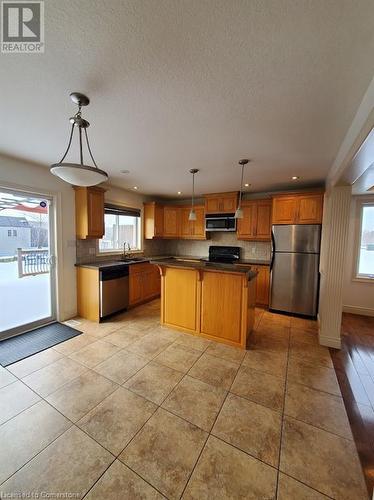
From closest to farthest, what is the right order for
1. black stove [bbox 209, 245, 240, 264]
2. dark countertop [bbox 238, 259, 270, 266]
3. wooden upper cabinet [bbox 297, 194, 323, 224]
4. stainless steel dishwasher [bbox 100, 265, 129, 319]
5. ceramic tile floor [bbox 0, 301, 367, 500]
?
ceramic tile floor [bbox 0, 301, 367, 500] < stainless steel dishwasher [bbox 100, 265, 129, 319] < wooden upper cabinet [bbox 297, 194, 323, 224] < dark countertop [bbox 238, 259, 270, 266] < black stove [bbox 209, 245, 240, 264]

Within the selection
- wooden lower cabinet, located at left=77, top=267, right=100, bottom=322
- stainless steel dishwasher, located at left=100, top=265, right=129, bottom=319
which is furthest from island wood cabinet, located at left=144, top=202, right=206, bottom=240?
wooden lower cabinet, located at left=77, top=267, right=100, bottom=322

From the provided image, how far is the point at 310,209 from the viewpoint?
3.87 m

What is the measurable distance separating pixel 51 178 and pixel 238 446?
416 centimetres

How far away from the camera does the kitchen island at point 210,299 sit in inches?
110

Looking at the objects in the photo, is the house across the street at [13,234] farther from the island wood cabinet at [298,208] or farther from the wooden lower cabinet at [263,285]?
the island wood cabinet at [298,208]

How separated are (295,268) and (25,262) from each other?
4.71 meters

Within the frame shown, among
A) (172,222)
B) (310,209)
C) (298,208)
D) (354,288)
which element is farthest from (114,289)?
(354,288)

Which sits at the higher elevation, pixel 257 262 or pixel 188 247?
pixel 188 247

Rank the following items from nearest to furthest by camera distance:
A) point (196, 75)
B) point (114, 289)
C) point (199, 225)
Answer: point (196, 75), point (114, 289), point (199, 225)

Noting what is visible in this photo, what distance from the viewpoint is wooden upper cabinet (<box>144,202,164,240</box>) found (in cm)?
532

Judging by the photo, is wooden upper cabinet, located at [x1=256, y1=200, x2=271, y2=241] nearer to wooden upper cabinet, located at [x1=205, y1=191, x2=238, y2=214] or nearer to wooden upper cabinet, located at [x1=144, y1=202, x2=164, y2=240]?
wooden upper cabinet, located at [x1=205, y1=191, x2=238, y2=214]

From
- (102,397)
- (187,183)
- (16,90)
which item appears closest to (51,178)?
(16,90)

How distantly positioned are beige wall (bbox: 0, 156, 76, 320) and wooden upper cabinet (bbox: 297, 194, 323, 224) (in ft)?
14.1

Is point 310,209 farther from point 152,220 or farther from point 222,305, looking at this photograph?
point 152,220
